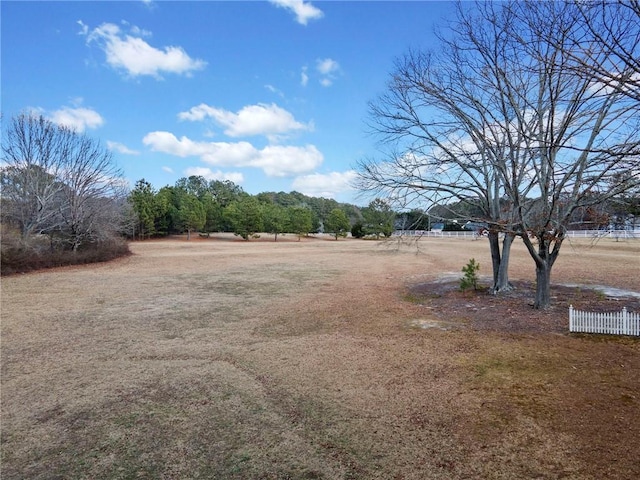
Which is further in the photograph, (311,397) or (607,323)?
(607,323)

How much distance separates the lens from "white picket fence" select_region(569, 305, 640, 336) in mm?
6520

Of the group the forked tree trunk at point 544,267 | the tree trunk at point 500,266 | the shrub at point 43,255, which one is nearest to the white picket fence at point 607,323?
the forked tree trunk at point 544,267

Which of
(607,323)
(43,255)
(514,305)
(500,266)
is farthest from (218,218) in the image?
(607,323)

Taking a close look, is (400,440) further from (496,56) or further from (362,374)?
(496,56)

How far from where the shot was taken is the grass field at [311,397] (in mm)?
3232

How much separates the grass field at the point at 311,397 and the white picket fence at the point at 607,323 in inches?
9.6

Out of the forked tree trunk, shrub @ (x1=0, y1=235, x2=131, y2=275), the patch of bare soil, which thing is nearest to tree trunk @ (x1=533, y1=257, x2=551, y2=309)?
the forked tree trunk

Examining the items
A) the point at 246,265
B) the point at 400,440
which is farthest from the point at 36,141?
the point at 400,440

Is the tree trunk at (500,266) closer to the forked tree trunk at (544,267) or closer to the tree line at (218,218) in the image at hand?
the forked tree trunk at (544,267)

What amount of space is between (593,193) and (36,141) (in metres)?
24.8

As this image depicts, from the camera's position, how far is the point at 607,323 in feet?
22.0

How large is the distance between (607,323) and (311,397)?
18.8 feet

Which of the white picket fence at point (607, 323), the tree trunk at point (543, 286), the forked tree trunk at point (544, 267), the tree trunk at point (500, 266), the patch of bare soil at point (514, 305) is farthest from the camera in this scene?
the tree trunk at point (500, 266)

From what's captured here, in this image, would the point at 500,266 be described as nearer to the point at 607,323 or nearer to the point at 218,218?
the point at 607,323
